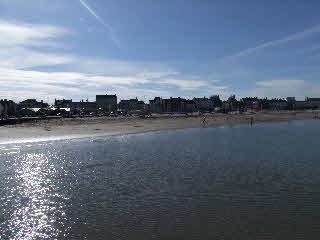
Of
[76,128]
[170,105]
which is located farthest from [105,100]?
[76,128]

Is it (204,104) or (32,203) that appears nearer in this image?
(32,203)

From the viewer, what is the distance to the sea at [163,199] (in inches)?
320

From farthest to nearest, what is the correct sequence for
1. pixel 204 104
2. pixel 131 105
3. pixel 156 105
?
1. pixel 204 104
2. pixel 131 105
3. pixel 156 105

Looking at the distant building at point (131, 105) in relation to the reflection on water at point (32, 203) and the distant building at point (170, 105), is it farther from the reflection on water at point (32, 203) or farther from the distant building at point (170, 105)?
the reflection on water at point (32, 203)

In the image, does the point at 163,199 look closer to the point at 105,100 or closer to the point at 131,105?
the point at 105,100

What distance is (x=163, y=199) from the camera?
35.7 feet

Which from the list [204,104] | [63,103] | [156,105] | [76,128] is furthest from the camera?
[204,104]

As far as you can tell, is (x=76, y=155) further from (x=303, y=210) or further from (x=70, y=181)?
(x=303, y=210)

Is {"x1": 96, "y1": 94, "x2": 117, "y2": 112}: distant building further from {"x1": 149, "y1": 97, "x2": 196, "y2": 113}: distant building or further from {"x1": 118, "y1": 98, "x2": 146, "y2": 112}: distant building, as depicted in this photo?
{"x1": 149, "y1": 97, "x2": 196, "y2": 113}: distant building

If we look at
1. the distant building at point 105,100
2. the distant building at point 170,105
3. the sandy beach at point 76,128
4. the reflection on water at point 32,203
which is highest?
the distant building at point 105,100

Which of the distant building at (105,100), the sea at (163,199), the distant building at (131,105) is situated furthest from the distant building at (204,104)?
the sea at (163,199)

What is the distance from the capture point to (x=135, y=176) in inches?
579

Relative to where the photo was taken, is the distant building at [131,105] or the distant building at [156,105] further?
the distant building at [131,105]

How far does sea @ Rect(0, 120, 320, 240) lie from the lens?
814 centimetres
